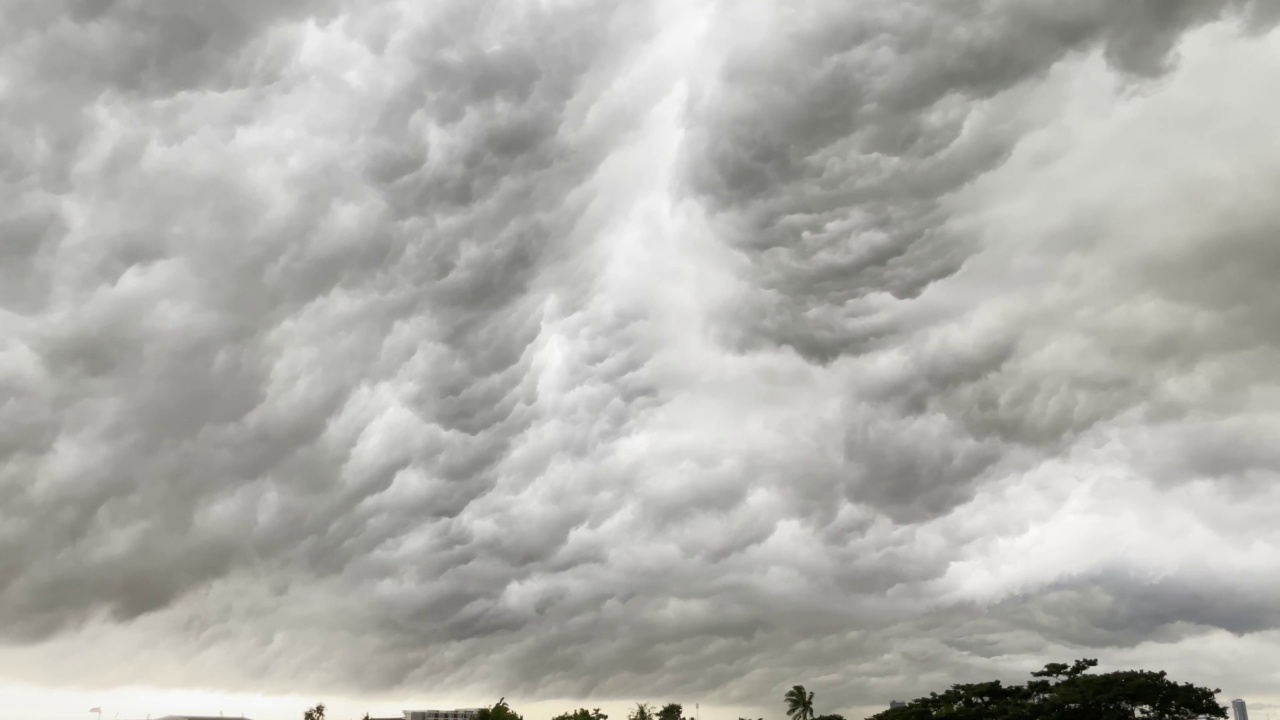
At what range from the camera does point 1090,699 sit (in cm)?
7744

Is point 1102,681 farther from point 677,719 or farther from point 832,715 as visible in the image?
point 677,719

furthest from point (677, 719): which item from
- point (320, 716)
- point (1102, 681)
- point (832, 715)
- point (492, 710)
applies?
point (1102, 681)

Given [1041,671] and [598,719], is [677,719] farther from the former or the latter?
[1041,671]

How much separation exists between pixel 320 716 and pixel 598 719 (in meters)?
41.1

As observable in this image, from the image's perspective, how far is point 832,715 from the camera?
14112 centimetres

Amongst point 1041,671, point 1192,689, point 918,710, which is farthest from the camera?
point 918,710

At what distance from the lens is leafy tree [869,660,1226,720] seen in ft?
247

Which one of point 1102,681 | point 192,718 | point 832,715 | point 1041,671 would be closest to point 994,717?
point 1041,671

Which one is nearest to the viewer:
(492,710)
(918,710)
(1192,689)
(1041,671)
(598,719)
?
(1192,689)

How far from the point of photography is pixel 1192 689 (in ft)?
247

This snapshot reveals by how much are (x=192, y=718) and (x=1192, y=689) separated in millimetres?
140041

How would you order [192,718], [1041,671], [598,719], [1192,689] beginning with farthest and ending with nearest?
[192,718] < [598,719] < [1041,671] < [1192,689]

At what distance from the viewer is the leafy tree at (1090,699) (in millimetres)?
75188

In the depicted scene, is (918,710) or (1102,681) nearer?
(1102,681)
